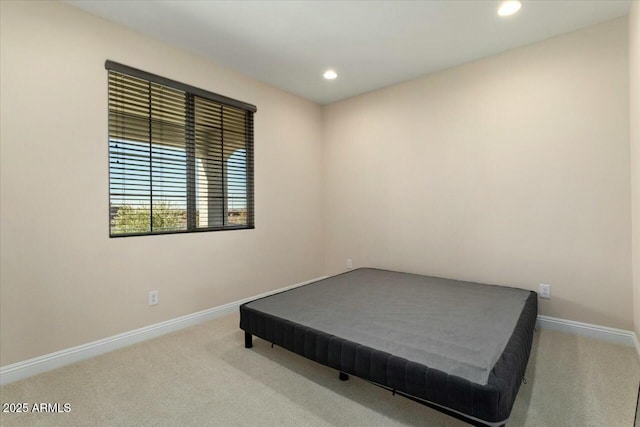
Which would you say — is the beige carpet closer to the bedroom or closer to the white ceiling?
the bedroom

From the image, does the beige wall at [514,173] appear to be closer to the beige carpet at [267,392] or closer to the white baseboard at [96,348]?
the beige carpet at [267,392]

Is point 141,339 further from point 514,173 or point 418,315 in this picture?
point 514,173

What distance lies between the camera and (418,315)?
212 centimetres

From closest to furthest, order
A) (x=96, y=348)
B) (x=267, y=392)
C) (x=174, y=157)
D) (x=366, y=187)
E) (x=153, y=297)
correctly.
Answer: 1. (x=267, y=392)
2. (x=96, y=348)
3. (x=153, y=297)
4. (x=174, y=157)
5. (x=366, y=187)

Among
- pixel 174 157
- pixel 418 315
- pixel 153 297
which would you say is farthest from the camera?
pixel 174 157

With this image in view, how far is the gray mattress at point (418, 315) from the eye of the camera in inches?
62.0

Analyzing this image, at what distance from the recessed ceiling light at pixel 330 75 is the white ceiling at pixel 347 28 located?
0.09 m

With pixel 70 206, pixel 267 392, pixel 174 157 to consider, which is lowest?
pixel 267 392

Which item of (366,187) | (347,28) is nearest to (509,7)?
(347,28)

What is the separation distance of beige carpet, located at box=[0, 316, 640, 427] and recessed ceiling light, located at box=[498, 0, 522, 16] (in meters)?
2.56

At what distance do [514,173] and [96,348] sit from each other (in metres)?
3.83

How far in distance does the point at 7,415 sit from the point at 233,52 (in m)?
3.01

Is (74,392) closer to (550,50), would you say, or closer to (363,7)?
(363,7)

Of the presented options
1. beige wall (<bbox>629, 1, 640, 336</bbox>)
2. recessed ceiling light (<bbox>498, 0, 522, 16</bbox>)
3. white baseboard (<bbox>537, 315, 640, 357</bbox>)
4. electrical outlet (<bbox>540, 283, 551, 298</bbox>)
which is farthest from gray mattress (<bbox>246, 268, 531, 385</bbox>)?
recessed ceiling light (<bbox>498, 0, 522, 16</bbox>)
